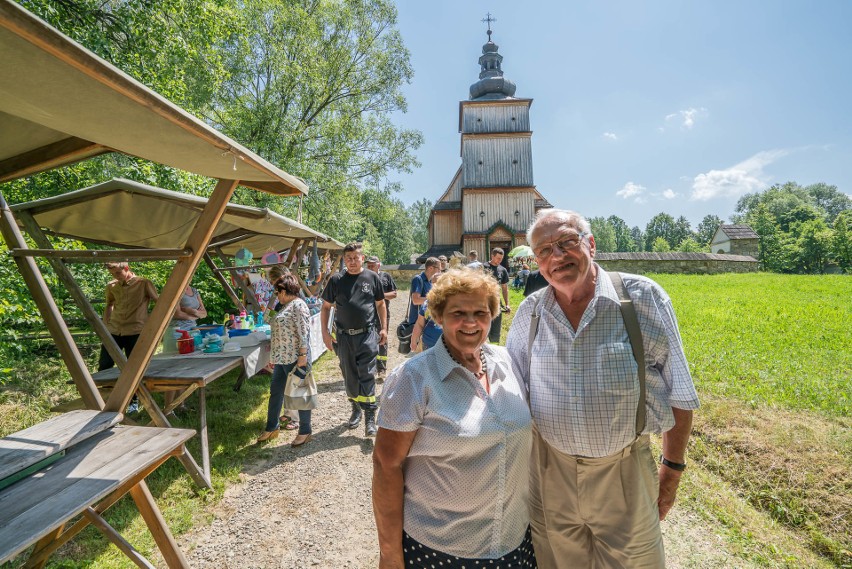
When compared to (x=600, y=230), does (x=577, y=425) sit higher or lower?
lower

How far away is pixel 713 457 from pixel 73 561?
5409 millimetres

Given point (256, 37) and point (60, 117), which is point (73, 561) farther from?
point (256, 37)

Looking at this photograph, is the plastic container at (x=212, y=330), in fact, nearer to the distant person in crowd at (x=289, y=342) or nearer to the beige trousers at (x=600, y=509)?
the distant person in crowd at (x=289, y=342)

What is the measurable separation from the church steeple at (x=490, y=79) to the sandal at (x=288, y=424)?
34151 mm

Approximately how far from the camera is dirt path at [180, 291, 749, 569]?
267cm

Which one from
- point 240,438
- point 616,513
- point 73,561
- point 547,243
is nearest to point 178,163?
point 547,243

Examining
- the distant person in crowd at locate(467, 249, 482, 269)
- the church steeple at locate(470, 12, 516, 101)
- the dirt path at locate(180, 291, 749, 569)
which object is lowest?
the dirt path at locate(180, 291, 749, 569)

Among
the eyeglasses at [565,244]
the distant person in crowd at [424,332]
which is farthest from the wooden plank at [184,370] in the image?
the eyeglasses at [565,244]

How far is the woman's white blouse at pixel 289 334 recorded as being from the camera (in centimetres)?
414

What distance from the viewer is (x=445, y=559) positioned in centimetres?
143

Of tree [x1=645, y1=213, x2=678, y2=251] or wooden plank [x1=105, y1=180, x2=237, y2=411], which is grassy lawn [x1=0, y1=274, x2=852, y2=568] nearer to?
wooden plank [x1=105, y1=180, x2=237, y2=411]

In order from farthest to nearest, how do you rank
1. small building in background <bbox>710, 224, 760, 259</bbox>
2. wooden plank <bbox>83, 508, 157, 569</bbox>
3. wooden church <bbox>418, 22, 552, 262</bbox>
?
1. small building in background <bbox>710, 224, 760, 259</bbox>
2. wooden church <bbox>418, 22, 552, 262</bbox>
3. wooden plank <bbox>83, 508, 157, 569</bbox>

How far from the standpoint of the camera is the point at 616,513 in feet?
5.43

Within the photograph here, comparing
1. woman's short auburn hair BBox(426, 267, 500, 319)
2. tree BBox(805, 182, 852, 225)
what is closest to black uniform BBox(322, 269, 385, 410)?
woman's short auburn hair BBox(426, 267, 500, 319)
